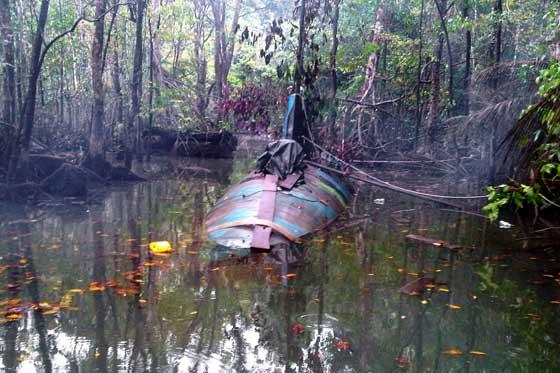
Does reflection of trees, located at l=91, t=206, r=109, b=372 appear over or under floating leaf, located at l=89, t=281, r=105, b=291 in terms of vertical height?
under

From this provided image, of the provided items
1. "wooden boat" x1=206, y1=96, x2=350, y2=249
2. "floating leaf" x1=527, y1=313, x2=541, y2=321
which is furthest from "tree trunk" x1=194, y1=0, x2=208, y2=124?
"floating leaf" x1=527, y1=313, x2=541, y2=321

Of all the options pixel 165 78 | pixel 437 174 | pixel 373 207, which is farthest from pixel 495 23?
pixel 165 78

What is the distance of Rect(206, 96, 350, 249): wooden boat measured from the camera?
7332 millimetres

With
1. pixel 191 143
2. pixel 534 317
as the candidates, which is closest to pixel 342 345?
pixel 534 317

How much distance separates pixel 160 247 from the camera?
712 cm

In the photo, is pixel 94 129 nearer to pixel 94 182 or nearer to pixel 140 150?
pixel 94 182

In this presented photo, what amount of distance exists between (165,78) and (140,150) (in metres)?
2.59

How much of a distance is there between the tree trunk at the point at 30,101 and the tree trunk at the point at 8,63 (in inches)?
20.8

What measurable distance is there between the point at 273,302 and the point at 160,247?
2285 millimetres

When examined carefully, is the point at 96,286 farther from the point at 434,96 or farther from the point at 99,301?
the point at 434,96

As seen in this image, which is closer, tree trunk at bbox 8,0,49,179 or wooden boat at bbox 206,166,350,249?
wooden boat at bbox 206,166,350,249

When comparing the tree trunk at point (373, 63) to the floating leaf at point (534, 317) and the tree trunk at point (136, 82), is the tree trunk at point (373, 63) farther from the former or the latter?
the floating leaf at point (534, 317)

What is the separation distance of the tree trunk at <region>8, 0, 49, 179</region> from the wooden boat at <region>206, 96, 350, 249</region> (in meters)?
4.09

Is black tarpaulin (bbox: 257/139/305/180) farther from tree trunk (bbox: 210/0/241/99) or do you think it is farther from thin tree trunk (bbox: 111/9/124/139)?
tree trunk (bbox: 210/0/241/99)
